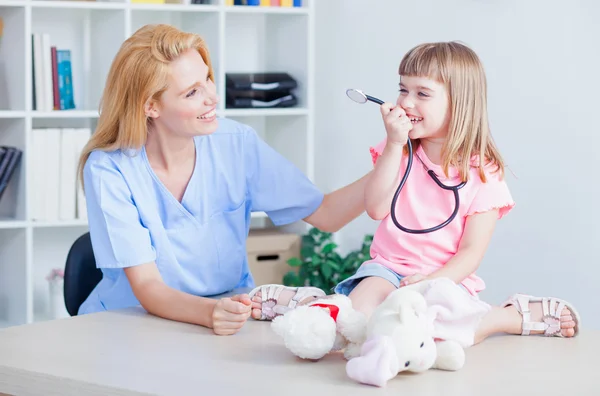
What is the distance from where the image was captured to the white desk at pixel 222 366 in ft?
4.23

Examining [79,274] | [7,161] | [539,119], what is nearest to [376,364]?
[79,274]

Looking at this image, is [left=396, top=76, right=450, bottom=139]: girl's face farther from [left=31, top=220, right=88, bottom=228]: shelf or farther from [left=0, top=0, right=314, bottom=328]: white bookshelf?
[left=31, top=220, right=88, bottom=228]: shelf

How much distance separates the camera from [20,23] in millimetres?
3322

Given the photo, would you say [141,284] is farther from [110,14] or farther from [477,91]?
[110,14]

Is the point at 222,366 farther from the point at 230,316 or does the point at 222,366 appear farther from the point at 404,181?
the point at 404,181

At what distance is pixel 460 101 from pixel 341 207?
39cm

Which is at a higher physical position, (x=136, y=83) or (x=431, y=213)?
(x=136, y=83)

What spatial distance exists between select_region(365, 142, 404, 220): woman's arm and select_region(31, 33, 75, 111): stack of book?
6.20ft

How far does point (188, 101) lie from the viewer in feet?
6.14

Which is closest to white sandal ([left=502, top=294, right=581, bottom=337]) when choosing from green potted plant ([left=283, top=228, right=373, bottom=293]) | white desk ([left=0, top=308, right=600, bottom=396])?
white desk ([left=0, top=308, right=600, bottom=396])

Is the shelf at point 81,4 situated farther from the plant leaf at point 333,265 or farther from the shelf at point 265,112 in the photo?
the plant leaf at point 333,265

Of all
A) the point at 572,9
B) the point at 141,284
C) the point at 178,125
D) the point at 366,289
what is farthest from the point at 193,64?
the point at 572,9

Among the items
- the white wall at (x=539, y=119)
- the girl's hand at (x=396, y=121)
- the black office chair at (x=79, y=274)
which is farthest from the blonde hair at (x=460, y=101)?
the white wall at (x=539, y=119)

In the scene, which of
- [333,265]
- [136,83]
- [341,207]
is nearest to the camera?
[136,83]
